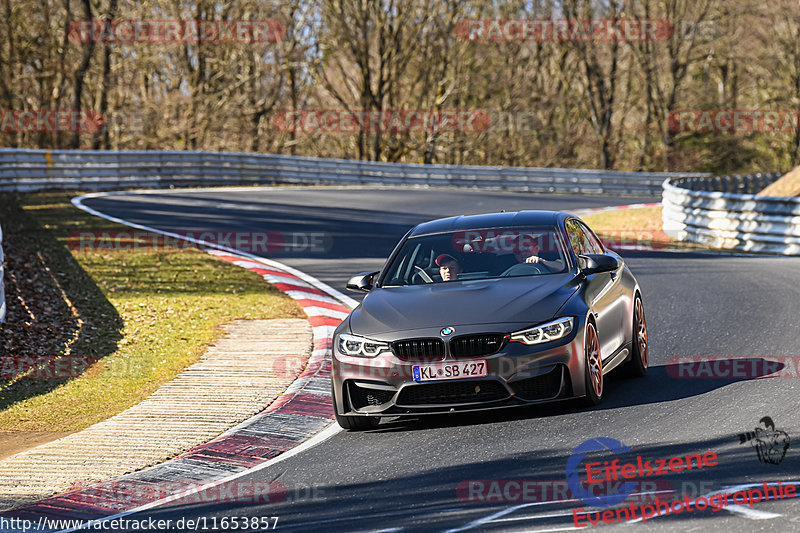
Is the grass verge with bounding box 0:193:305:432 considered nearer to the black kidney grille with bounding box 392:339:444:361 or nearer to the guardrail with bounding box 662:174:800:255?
the black kidney grille with bounding box 392:339:444:361

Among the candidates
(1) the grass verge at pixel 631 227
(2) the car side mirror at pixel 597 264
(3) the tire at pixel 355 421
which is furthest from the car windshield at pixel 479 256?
(1) the grass verge at pixel 631 227

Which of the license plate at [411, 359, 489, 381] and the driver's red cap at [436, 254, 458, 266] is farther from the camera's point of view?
the driver's red cap at [436, 254, 458, 266]

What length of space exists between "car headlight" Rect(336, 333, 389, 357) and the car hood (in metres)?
0.07

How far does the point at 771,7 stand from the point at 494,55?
1367 cm

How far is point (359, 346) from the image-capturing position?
7578mm

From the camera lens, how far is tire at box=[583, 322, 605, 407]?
24.6 feet

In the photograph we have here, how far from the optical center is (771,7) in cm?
5284

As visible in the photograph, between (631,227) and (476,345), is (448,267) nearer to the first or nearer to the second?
(476,345)

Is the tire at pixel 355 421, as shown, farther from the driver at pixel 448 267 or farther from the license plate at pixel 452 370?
the driver at pixel 448 267

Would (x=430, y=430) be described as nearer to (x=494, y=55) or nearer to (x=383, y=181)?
(x=383, y=181)

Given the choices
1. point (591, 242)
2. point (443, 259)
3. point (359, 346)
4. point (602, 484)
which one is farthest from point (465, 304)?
point (591, 242)

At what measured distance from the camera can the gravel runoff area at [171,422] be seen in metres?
7.09

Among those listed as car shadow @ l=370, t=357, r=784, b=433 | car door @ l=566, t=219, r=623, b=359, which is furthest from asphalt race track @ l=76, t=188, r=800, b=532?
car door @ l=566, t=219, r=623, b=359

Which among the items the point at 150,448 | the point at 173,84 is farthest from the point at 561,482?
the point at 173,84
